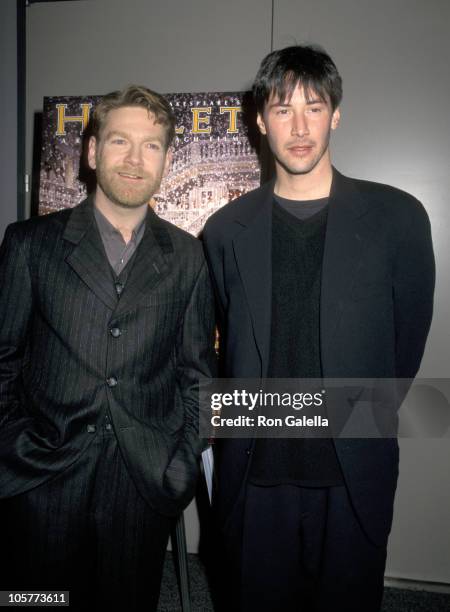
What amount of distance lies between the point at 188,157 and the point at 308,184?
76cm

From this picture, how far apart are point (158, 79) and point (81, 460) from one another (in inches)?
69.7

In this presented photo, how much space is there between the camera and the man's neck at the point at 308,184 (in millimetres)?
1602

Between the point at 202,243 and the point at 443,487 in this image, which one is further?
the point at 443,487

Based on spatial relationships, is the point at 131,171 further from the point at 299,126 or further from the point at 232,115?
the point at 232,115

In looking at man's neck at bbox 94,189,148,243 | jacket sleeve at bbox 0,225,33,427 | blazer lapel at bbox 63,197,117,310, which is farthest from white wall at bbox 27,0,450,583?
jacket sleeve at bbox 0,225,33,427

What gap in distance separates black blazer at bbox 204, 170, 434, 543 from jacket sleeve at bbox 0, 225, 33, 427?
67 centimetres

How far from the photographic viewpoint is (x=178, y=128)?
84.7 inches

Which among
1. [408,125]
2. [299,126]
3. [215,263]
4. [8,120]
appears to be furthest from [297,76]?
[8,120]

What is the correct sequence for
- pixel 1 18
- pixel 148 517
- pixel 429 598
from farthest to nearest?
pixel 1 18 < pixel 429 598 < pixel 148 517

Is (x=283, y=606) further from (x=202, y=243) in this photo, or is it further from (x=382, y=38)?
(x=382, y=38)

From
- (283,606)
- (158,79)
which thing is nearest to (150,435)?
(283,606)

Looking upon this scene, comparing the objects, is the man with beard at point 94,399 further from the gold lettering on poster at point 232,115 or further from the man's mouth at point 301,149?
the gold lettering on poster at point 232,115

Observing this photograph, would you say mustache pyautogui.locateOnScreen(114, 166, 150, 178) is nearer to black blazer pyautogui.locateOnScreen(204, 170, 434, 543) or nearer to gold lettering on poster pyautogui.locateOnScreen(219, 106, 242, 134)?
black blazer pyautogui.locateOnScreen(204, 170, 434, 543)

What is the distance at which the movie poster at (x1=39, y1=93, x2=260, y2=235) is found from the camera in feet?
6.97
